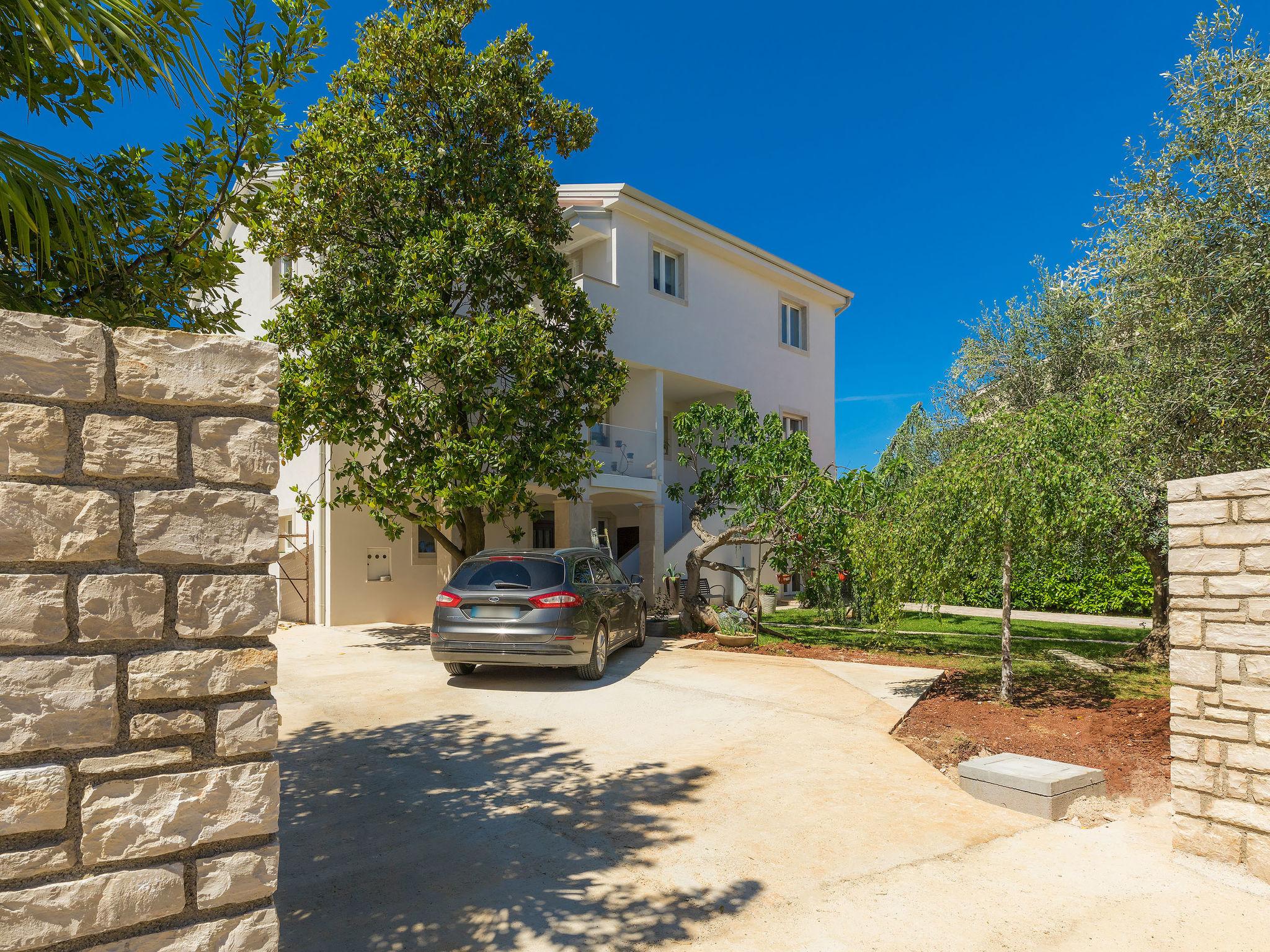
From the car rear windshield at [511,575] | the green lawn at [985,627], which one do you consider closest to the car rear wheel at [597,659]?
the car rear windshield at [511,575]

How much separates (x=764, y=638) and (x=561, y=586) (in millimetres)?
6049

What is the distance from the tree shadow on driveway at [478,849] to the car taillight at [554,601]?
2498 mm

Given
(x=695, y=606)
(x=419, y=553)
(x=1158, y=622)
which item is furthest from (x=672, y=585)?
(x=1158, y=622)

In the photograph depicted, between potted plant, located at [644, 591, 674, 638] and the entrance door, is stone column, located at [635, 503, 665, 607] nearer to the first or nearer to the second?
potted plant, located at [644, 591, 674, 638]

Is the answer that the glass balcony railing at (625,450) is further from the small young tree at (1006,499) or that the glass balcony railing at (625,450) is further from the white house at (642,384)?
the small young tree at (1006,499)

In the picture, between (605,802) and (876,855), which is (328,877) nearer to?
(605,802)

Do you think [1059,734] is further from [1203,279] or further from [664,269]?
[664,269]

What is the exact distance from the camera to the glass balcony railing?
18.3 metres

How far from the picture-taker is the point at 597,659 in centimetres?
1046

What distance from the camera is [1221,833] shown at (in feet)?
14.8

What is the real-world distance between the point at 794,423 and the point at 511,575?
16.2 metres

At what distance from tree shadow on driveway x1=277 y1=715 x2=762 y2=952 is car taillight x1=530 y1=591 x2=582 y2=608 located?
2498 millimetres

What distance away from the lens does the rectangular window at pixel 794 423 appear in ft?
79.6

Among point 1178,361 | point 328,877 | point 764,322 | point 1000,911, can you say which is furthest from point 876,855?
point 764,322
